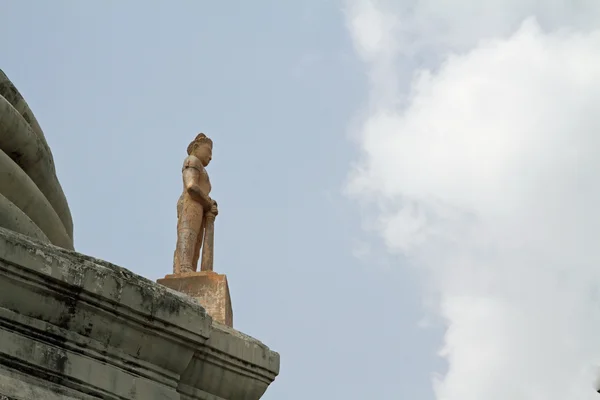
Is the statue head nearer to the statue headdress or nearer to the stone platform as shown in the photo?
the statue headdress

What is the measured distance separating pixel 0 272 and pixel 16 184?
1.17m

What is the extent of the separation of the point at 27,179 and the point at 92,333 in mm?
1359

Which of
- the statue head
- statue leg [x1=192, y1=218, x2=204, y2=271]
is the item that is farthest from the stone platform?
the statue head

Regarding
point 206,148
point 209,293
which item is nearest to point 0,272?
point 209,293

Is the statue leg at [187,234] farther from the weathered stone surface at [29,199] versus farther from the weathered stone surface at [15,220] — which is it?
the weathered stone surface at [15,220]

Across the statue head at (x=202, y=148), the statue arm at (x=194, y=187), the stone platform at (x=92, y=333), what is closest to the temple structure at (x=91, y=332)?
the stone platform at (x=92, y=333)

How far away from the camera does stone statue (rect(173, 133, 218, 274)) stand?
12716mm

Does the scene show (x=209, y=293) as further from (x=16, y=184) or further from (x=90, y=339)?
(x=90, y=339)

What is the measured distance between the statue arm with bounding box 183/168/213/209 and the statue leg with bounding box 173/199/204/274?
89mm

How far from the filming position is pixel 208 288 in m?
11.1

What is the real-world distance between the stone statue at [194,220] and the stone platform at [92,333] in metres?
6.40

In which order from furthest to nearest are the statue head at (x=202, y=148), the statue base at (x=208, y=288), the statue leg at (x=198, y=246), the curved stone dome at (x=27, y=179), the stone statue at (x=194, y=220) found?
the statue head at (x=202, y=148), the statue leg at (x=198, y=246), the stone statue at (x=194, y=220), the statue base at (x=208, y=288), the curved stone dome at (x=27, y=179)

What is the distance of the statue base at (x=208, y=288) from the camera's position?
34.6 ft

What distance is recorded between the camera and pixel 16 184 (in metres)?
6.44
